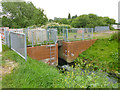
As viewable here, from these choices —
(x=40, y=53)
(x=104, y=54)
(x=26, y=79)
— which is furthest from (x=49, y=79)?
(x=104, y=54)

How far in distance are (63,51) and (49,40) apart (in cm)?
267

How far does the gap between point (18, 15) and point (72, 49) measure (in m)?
14.2

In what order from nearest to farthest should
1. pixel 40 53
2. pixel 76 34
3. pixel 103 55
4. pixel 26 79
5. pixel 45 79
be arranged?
pixel 26 79 < pixel 45 79 < pixel 40 53 < pixel 103 55 < pixel 76 34

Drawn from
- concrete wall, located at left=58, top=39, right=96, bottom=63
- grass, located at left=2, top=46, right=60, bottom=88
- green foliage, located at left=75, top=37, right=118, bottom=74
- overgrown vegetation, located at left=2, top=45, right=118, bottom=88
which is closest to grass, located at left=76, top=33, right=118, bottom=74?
green foliage, located at left=75, top=37, right=118, bottom=74

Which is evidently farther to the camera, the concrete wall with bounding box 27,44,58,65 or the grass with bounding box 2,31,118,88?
the concrete wall with bounding box 27,44,58,65

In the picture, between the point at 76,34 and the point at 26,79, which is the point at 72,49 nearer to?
the point at 76,34

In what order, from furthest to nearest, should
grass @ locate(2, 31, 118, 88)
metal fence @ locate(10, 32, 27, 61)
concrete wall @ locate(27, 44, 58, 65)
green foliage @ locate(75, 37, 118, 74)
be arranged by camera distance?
green foliage @ locate(75, 37, 118, 74), concrete wall @ locate(27, 44, 58, 65), metal fence @ locate(10, 32, 27, 61), grass @ locate(2, 31, 118, 88)

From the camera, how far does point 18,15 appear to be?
67.7 ft

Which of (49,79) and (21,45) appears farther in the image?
(21,45)

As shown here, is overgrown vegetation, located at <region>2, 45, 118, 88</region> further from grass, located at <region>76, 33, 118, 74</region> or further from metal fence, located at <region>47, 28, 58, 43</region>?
grass, located at <region>76, 33, 118, 74</region>

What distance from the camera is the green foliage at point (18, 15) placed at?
19.7m

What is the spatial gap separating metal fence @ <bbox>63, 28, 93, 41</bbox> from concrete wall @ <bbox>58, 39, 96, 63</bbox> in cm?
56

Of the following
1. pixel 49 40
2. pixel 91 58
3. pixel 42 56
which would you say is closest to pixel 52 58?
pixel 42 56

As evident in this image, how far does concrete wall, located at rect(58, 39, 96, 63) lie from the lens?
1155cm
